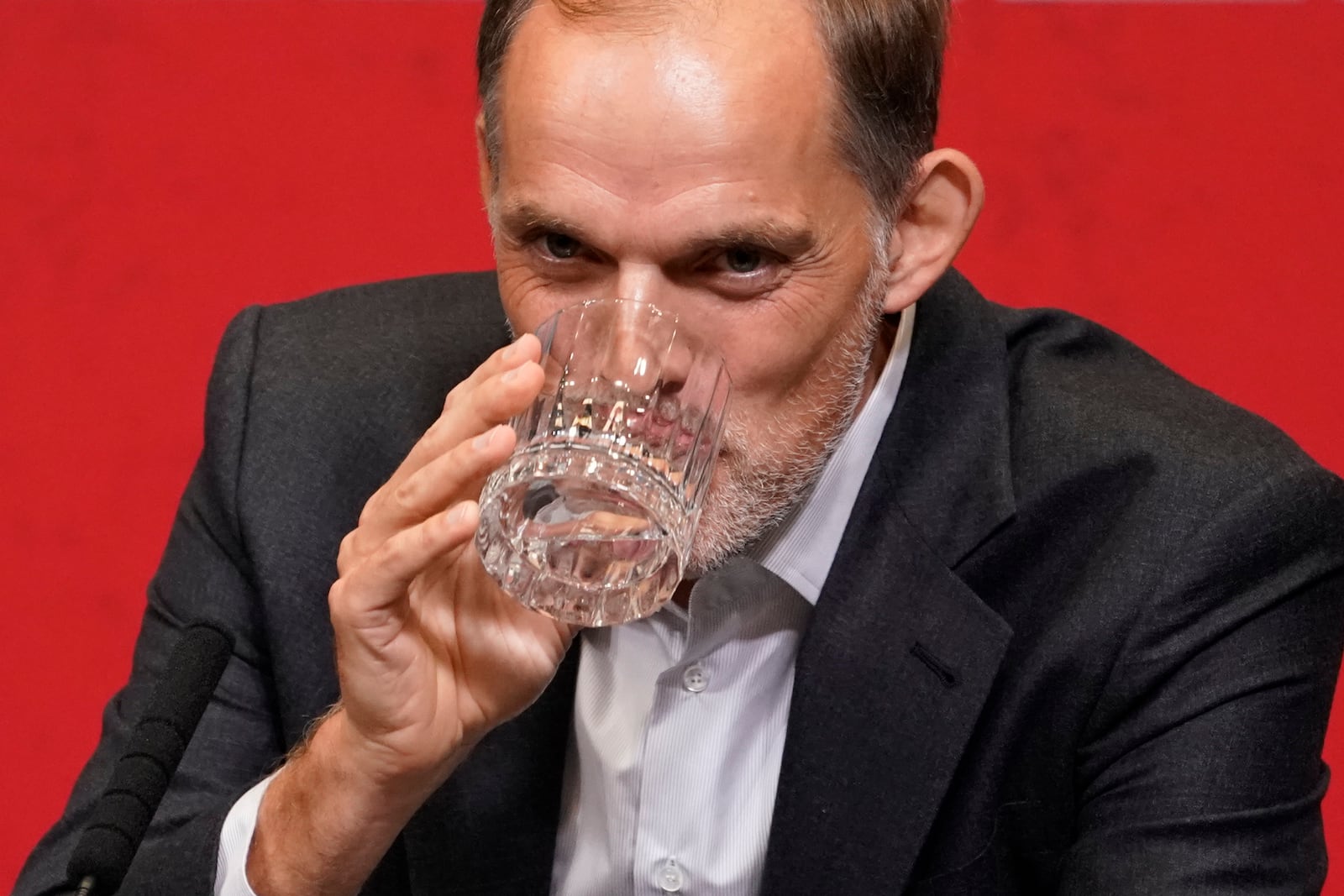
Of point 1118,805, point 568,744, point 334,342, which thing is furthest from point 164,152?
point 1118,805

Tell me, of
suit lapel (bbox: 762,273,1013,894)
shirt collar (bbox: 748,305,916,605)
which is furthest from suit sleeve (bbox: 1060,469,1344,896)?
shirt collar (bbox: 748,305,916,605)

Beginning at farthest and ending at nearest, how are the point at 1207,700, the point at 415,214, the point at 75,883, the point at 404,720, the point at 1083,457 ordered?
the point at 415,214, the point at 1083,457, the point at 1207,700, the point at 404,720, the point at 75,883

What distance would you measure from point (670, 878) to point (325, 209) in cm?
192

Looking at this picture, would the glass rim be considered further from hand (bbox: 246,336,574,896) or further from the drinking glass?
hand (bbox: 246,336,574,896)

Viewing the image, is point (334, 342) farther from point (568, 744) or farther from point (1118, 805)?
point (1118, 805)

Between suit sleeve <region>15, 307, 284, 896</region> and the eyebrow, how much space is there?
1.78 ft

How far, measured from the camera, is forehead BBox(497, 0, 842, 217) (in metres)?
1.62

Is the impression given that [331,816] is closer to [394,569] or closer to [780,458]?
[394,569]

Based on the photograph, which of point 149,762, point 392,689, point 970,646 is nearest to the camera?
point 149,762

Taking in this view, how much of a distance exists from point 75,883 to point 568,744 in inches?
28.9

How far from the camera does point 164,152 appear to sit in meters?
3.57

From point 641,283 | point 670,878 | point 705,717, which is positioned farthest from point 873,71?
point 670,878

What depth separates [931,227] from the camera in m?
1.91

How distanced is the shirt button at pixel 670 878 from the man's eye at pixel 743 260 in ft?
2.15
